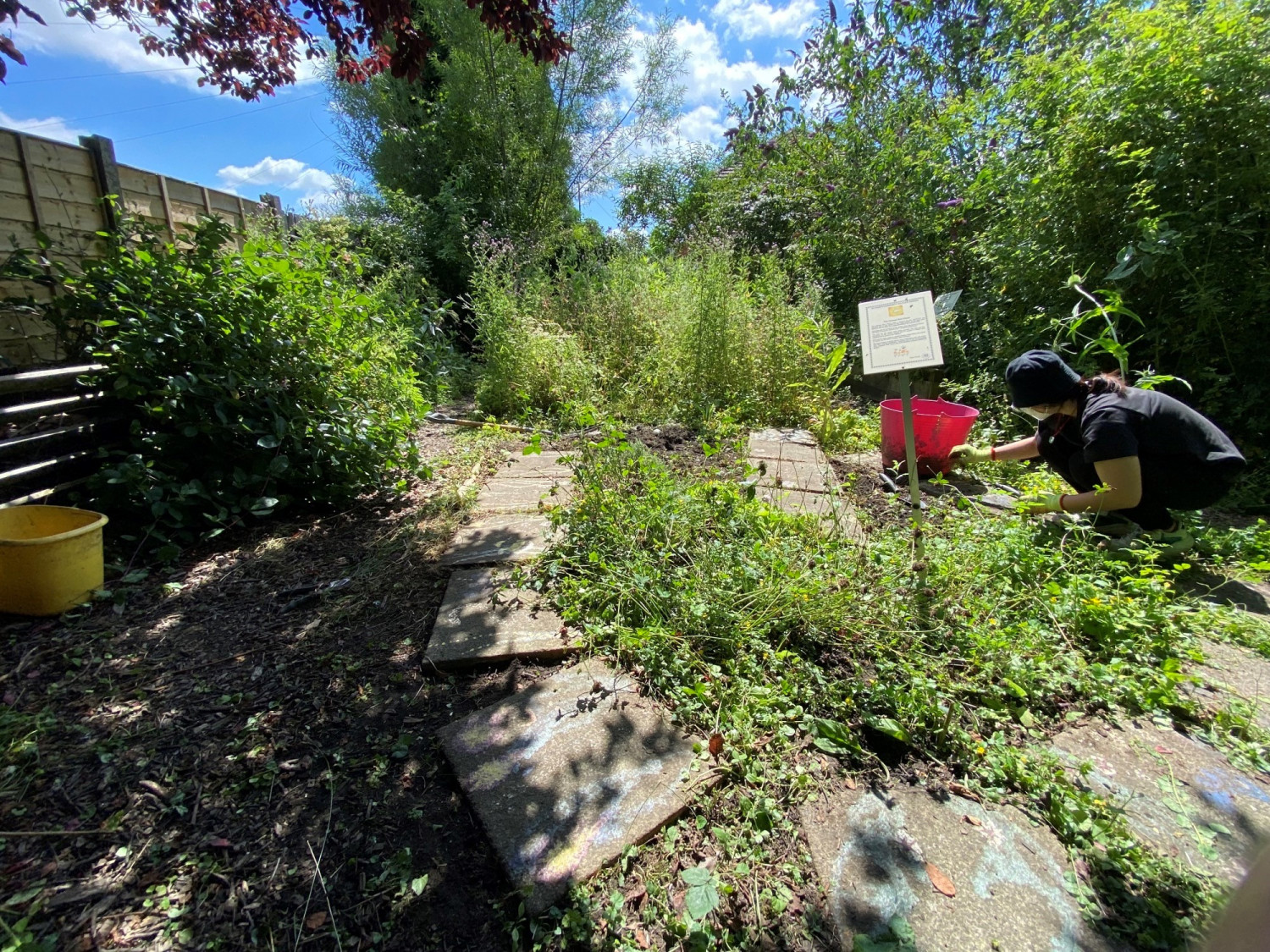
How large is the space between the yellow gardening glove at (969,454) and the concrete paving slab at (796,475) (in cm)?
75

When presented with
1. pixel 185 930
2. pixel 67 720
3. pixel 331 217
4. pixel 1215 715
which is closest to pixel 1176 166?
pixel 1215 715

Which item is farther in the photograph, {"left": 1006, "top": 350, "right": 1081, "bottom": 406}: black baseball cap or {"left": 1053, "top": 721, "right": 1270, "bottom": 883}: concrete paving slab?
{"left": 1006, "top": 350, "right": 1081, "bottom": 406}: black baseball cap

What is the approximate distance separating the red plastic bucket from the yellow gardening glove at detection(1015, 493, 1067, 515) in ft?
2.63

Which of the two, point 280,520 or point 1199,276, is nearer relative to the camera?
point 280,520

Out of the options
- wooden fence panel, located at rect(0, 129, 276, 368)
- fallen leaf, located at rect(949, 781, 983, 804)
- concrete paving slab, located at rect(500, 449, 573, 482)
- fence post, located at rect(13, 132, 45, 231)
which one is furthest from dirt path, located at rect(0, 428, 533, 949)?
fence post, located at rect(13, 132, 45, 231)

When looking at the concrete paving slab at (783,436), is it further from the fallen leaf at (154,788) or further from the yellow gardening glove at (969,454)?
the fallen leaf at (154,788)

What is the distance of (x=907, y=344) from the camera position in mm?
2160

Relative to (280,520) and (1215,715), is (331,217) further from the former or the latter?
A: (1215,715)

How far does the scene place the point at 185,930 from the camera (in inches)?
41.3

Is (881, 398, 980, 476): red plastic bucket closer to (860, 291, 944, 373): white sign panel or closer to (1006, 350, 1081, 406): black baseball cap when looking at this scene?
(1006, 350, 1081, 406): black baseball cap

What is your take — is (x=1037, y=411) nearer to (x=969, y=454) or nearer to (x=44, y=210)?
(x=969, y=454)

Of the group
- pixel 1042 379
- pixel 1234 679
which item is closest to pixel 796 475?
pixel 1042 379

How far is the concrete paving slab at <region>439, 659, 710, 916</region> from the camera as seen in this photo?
3.90 ft

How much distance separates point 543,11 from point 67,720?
3251 mm
